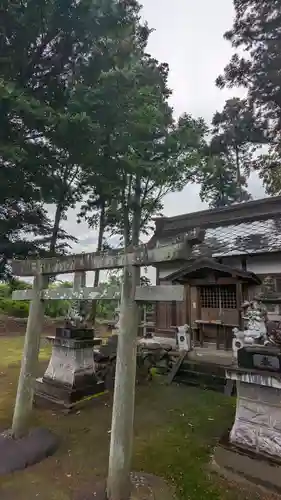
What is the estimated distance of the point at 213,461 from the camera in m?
3.88

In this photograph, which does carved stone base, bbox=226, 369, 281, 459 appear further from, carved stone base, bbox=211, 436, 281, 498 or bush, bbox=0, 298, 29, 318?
bush, bbox=0, 298, 29, 318

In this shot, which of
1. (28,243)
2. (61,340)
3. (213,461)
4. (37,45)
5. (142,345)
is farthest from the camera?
(28,243)

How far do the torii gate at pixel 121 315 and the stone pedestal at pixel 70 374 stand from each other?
5.43ft

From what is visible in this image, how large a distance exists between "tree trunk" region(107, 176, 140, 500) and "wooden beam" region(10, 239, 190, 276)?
0.55ft

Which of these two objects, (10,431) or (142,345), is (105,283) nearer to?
(10,431)

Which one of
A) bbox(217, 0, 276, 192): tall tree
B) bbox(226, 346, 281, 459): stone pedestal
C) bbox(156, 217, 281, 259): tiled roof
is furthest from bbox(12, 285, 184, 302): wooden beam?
bbox(217, 0, 276, 192): tall tree

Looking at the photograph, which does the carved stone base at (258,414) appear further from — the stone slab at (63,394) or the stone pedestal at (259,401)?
the stone slab at (63,394)

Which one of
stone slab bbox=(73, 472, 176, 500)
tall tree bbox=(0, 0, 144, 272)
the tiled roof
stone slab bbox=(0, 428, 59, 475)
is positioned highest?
tall tree bbox=(0, 0, 144, 272)

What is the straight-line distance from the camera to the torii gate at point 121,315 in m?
3.19

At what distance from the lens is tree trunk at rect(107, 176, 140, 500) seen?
314 cm

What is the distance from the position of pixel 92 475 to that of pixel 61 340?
132 inches

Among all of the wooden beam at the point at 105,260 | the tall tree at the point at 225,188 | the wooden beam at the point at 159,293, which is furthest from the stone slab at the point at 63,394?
the tall tree at the point at 225,188

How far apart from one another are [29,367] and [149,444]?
84.3 inches

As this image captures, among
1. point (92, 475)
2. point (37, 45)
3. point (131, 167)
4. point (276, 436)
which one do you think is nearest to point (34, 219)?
point (131, 167)
